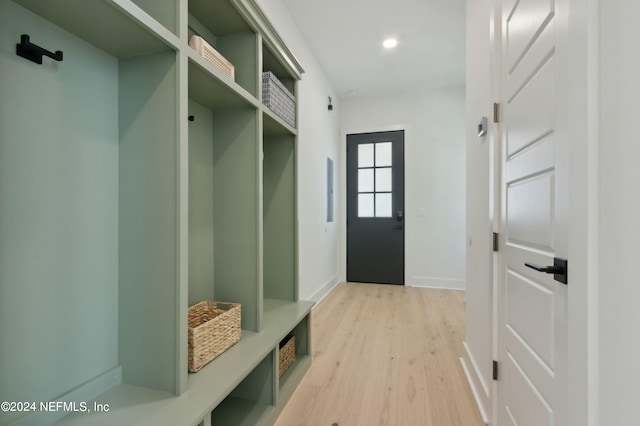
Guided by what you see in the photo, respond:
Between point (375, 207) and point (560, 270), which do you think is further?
point (375, 207)

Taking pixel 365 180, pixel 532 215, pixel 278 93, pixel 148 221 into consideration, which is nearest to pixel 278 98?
pixel 278 93

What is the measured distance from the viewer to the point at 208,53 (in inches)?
49.8

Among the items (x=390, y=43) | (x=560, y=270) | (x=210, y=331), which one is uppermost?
(x=390, y=43)

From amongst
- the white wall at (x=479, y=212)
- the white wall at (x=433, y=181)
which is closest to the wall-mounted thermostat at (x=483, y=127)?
the white wall at (x=479, y=212)

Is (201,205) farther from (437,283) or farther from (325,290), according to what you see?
(437,283)

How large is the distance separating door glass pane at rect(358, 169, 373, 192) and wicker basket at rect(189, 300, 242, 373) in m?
3.27

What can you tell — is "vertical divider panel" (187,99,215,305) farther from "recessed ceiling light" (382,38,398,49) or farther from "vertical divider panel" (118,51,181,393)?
"recessed ceiling light" (382,38,398,49)

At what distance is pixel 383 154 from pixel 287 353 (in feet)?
10.9

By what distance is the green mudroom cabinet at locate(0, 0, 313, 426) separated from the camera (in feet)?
2.77

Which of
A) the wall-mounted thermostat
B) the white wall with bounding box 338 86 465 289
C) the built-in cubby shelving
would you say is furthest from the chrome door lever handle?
the white wall with bounding box 338 86 465 289

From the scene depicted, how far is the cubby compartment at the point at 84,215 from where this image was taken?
2.74 ft

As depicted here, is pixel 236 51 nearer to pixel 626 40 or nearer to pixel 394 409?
pixel 626 40

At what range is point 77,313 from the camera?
1.00 metres

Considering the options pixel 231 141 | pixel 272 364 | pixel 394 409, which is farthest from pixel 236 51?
pixel 394 409
